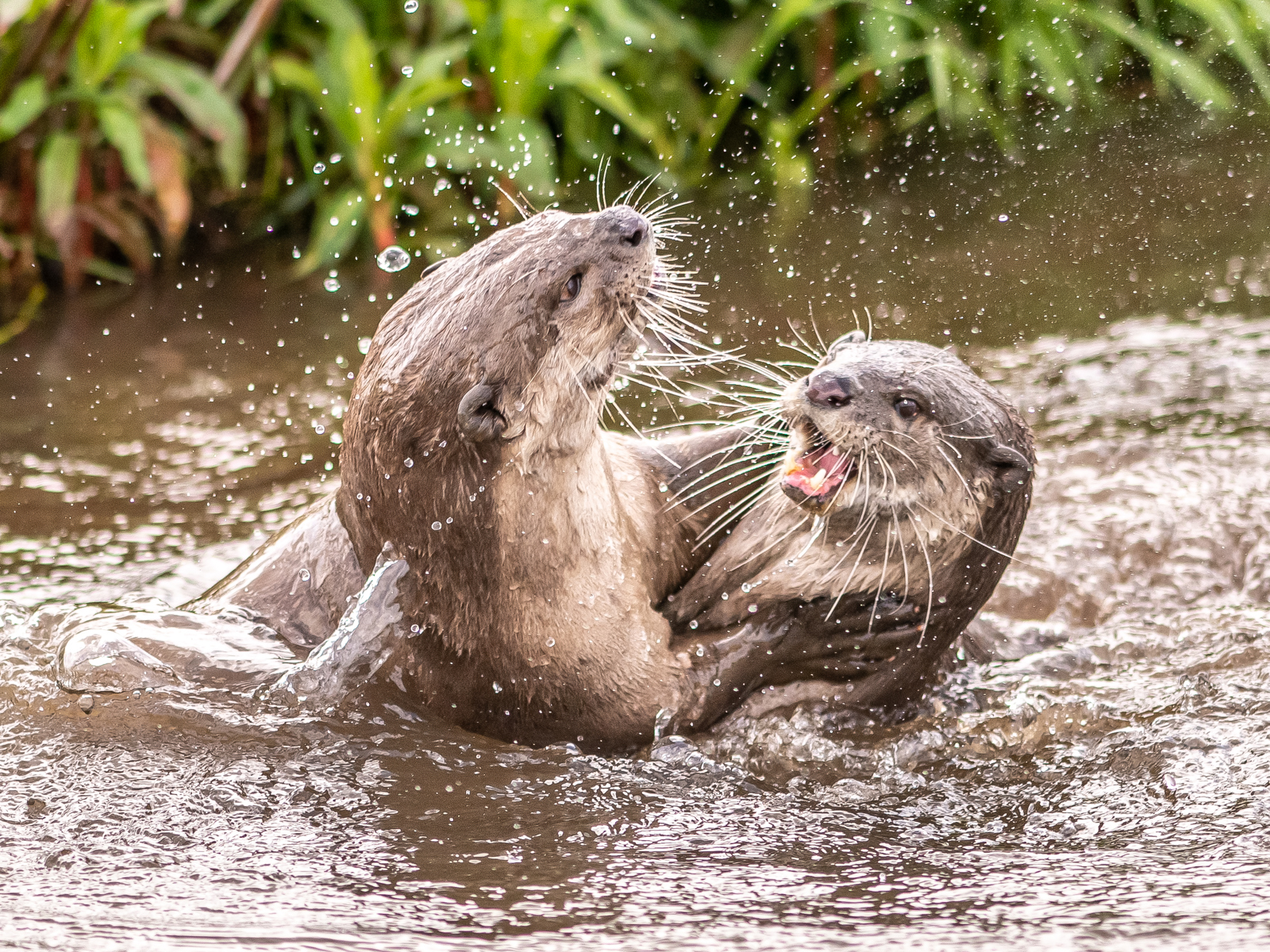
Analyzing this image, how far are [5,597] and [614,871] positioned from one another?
173cm

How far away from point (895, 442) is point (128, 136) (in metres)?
3.03

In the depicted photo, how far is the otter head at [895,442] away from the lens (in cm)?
262

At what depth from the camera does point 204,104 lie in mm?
4941

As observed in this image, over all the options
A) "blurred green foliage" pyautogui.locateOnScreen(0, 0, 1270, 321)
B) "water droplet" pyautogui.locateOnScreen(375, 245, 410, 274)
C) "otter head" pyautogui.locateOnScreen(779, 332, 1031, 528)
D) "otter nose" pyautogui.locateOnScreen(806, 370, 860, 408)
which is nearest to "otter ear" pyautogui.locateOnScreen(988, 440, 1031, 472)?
"otter head" pyautogui.locateOnScreen(779, 332, 1031, 528)

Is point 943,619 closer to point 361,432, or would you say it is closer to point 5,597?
point 361,432

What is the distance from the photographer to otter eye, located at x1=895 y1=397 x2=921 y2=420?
8.68ft

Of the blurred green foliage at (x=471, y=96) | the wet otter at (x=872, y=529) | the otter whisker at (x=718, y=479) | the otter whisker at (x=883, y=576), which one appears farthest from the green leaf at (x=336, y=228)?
the otter whisker at (x=883, y=576)

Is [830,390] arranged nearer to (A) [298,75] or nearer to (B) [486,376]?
(B) [486,376]

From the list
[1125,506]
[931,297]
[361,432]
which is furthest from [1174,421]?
[361,432]

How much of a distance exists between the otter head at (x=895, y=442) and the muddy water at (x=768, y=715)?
1.45ft

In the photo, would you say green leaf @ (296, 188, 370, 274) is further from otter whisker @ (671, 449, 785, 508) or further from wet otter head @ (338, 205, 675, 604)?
wet otter head @ (338, 205, 675, 604)

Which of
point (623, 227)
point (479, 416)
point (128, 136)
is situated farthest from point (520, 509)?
point (128, 136)

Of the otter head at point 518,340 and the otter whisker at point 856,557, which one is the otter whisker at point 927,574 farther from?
the otter head at point 518,340

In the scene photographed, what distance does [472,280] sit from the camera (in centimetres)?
246
